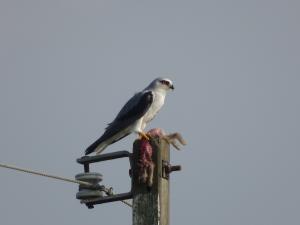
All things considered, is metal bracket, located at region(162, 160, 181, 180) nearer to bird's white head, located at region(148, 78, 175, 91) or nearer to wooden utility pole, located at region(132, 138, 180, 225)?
wooden utility pole, located at region(132, 138, 180, 225)

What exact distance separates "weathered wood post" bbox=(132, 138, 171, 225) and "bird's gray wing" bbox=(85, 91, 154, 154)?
3424 mm

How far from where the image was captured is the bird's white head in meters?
12.5

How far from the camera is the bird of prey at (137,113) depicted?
1044 centimetres

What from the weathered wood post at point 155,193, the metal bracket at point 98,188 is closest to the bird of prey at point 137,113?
the metal bracket at point 98,188

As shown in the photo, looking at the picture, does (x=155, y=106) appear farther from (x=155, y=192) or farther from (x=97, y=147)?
(x=155, y=192)

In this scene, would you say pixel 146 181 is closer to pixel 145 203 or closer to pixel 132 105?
pixel 145 203

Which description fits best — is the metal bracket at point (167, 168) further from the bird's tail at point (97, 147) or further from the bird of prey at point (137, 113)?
the bird of prey at point (137, 113)

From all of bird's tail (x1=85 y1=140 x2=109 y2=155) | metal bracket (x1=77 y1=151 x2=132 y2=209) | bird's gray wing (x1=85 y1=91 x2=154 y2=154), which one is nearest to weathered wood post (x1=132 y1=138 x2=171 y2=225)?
metal bracket (x1=77 y1=151 x2=132 y2=209)

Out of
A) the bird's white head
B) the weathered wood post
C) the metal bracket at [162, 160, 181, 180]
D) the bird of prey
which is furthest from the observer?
the bird's white head

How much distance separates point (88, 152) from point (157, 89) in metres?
3.09

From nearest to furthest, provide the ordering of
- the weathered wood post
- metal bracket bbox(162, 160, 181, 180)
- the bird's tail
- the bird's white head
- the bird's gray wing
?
the weathered wood post
metal bracket bbox(162, 160, 181, 180)
the bird's tail
the bird's gray wing
the bird's white head

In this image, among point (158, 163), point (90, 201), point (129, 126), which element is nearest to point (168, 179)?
point (158, 163)

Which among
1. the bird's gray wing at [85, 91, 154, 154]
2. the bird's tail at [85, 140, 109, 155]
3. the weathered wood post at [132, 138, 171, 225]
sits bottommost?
the weathered wood post at [132, 138, 171, 225]

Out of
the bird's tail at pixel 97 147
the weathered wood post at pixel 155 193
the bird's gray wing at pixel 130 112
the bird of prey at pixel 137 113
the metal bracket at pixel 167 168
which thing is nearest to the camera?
the weathered wood post at pixel 155 193
